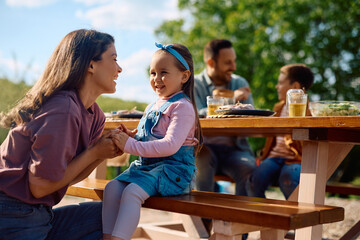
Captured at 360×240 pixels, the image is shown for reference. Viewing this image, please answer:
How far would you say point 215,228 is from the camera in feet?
5.50

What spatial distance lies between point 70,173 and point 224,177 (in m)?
2.22

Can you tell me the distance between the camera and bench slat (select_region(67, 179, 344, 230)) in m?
1.49

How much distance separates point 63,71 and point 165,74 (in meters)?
0.51

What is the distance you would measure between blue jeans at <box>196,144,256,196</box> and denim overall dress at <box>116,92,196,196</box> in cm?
146

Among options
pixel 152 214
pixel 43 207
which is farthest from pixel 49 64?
pixel 152 214

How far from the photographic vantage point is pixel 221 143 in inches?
146

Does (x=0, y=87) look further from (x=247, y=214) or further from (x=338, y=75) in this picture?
(x=338, y=75)

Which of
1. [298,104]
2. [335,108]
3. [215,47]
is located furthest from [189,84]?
[215,47]

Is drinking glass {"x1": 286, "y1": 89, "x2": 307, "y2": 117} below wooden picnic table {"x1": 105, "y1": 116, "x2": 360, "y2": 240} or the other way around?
the other way around

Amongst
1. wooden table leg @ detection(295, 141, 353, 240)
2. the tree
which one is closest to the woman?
wooden table leg @ detection(295, 141, 353, 240)

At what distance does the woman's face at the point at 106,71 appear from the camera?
1.86 m

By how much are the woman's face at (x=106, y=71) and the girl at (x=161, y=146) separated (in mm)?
211

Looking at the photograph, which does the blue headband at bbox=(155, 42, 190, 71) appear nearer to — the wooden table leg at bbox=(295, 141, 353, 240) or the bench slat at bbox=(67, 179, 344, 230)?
the bench slat at bbox=(67, 179, 344, 230)

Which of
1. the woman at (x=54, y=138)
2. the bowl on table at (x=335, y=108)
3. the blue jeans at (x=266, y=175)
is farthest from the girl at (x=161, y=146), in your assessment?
the blue jeans at (x=266, y=175)
